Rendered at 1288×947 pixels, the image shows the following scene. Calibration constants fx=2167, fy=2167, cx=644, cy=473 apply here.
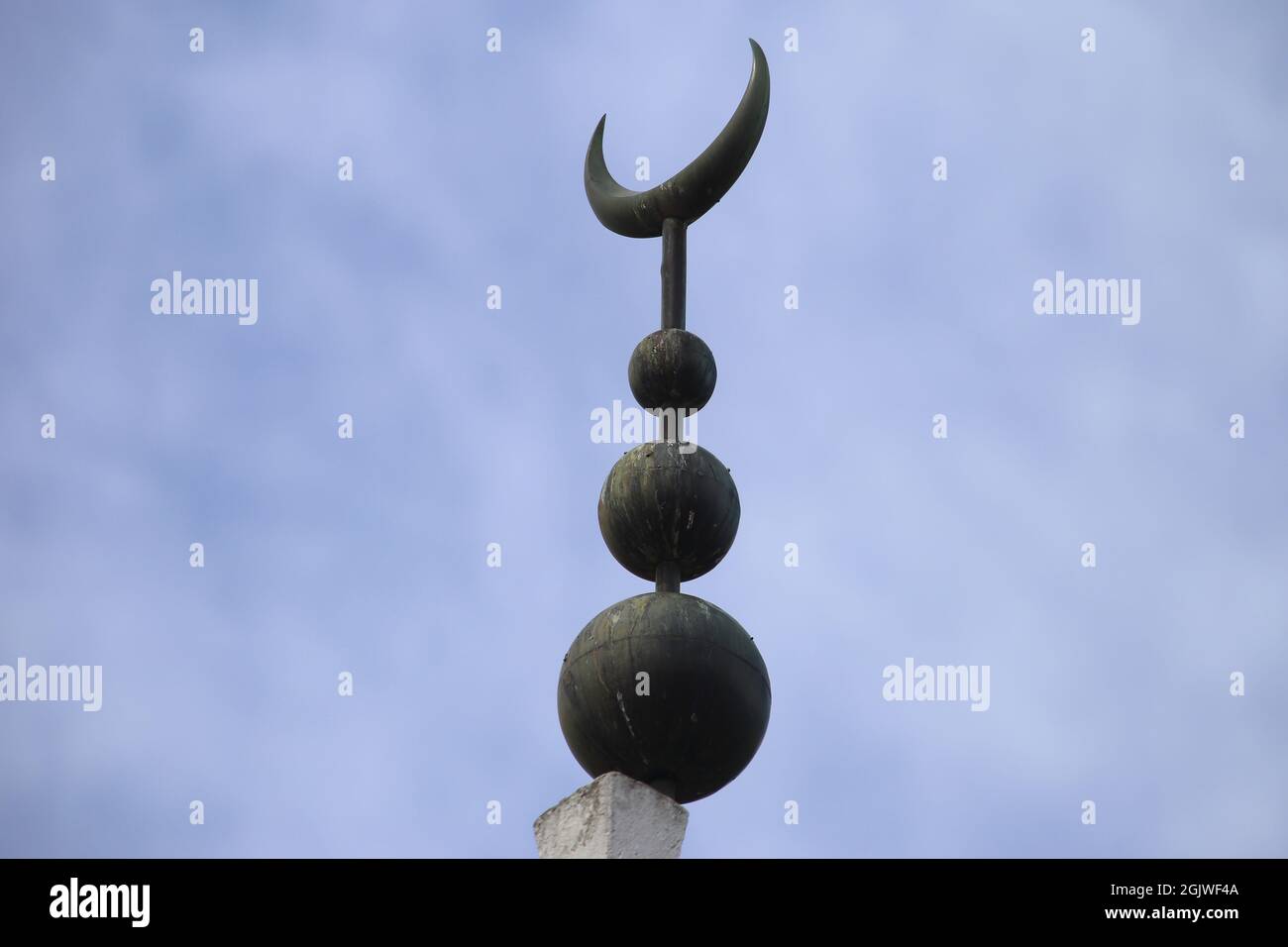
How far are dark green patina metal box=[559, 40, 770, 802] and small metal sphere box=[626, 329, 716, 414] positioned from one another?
1cm

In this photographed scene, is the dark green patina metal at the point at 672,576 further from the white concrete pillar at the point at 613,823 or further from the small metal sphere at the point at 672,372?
the white concrete pillar at the point at 613,823

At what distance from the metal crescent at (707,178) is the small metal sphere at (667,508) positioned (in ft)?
7.31

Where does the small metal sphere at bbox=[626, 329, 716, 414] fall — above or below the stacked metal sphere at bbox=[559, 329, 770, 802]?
above

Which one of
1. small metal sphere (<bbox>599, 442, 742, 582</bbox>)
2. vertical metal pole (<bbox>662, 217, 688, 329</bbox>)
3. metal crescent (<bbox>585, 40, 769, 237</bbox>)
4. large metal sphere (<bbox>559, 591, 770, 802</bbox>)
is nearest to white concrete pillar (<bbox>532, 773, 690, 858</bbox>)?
large metal sphere (<bbox>559, 591, 770, 802</bbox>)

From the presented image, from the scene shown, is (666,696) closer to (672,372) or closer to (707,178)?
(672,372)

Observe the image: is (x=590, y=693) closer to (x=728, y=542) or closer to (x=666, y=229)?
(x=728, y=542)

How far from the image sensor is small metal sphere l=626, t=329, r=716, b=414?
15523 mm

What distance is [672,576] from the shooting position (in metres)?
15.1

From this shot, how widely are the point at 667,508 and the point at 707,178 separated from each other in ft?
9.15

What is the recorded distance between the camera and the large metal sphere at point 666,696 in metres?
13.9

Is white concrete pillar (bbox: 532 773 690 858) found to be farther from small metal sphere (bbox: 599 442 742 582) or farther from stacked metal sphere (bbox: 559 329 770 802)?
small metal sphere (bbox: 599 442 742 582)
